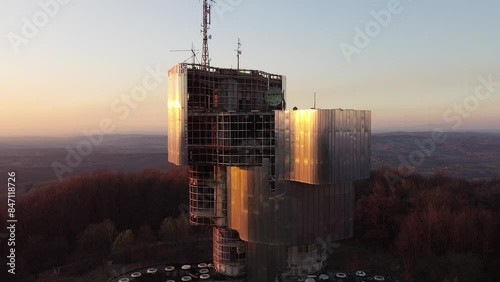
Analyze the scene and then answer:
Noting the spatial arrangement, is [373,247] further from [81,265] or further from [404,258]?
[81,265]

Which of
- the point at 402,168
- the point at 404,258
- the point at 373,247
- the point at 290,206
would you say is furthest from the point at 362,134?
the point at 402,168

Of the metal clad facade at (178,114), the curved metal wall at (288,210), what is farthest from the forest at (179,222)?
the metal clad facade at (178,114)

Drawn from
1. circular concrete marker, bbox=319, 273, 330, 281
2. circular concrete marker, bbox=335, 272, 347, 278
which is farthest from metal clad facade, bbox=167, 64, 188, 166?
circular concrete marker, bbox=335, 272, 347, 278

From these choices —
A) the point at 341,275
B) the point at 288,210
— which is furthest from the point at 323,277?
the point at 288,210

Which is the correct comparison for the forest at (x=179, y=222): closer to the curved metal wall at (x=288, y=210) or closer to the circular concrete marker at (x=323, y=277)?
the circular concrete marker at (x=323, y=277)

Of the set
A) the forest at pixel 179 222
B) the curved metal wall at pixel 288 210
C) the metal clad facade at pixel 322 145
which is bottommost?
the forest at pixel 179 222

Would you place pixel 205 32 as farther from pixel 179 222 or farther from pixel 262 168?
pixel 179 222

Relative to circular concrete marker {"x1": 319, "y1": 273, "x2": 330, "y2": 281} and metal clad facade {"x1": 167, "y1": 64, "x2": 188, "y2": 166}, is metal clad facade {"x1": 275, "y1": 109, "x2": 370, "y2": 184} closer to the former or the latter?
metal clad facade {"x1": 167, "y1": 64, "x2": 188, "y2": 166}
